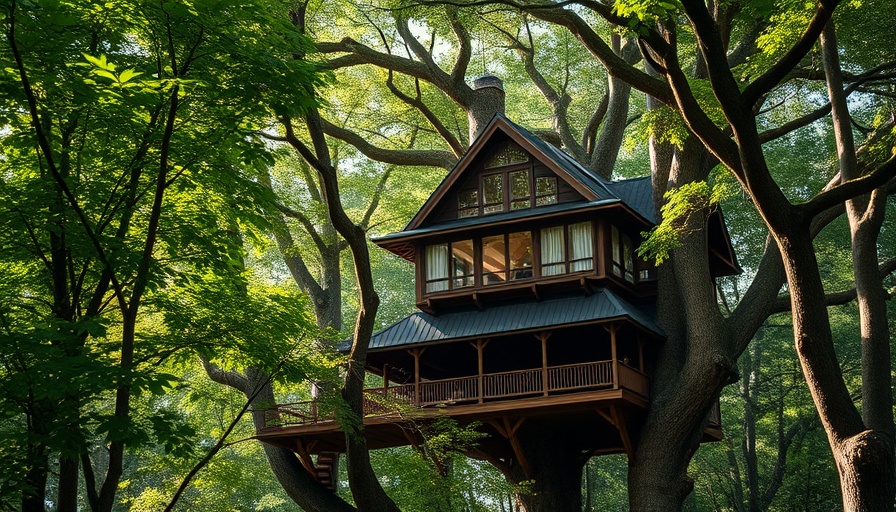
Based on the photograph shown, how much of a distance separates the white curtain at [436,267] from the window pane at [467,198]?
1087mm

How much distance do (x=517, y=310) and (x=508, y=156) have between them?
12.6 feet

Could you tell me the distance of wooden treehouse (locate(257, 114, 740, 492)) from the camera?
72.0ft

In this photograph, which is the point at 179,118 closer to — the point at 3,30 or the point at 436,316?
the point at 3,30

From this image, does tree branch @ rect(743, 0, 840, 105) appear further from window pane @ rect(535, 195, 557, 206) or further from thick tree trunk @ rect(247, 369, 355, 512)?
thick tree trunk @ rect(247, 369, 355, 512)

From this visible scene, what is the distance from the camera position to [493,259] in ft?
79.5

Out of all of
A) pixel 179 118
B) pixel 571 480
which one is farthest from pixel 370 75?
pixel 179 118

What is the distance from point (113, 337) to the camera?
14.5m

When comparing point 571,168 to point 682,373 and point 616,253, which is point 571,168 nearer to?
point 616,253

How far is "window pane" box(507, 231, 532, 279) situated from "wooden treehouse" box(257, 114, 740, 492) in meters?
0.03

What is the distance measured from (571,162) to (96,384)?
17.2 metres

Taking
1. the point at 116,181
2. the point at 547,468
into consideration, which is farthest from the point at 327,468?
the point at 116,181

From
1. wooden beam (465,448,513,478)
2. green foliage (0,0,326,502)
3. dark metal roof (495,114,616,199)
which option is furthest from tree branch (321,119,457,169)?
green foliage (0,0,326,502)

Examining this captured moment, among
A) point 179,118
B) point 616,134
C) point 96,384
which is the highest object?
point 616,134

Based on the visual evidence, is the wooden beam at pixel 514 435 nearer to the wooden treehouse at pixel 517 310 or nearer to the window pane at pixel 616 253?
the wooden treehouse at pixel 517 310
